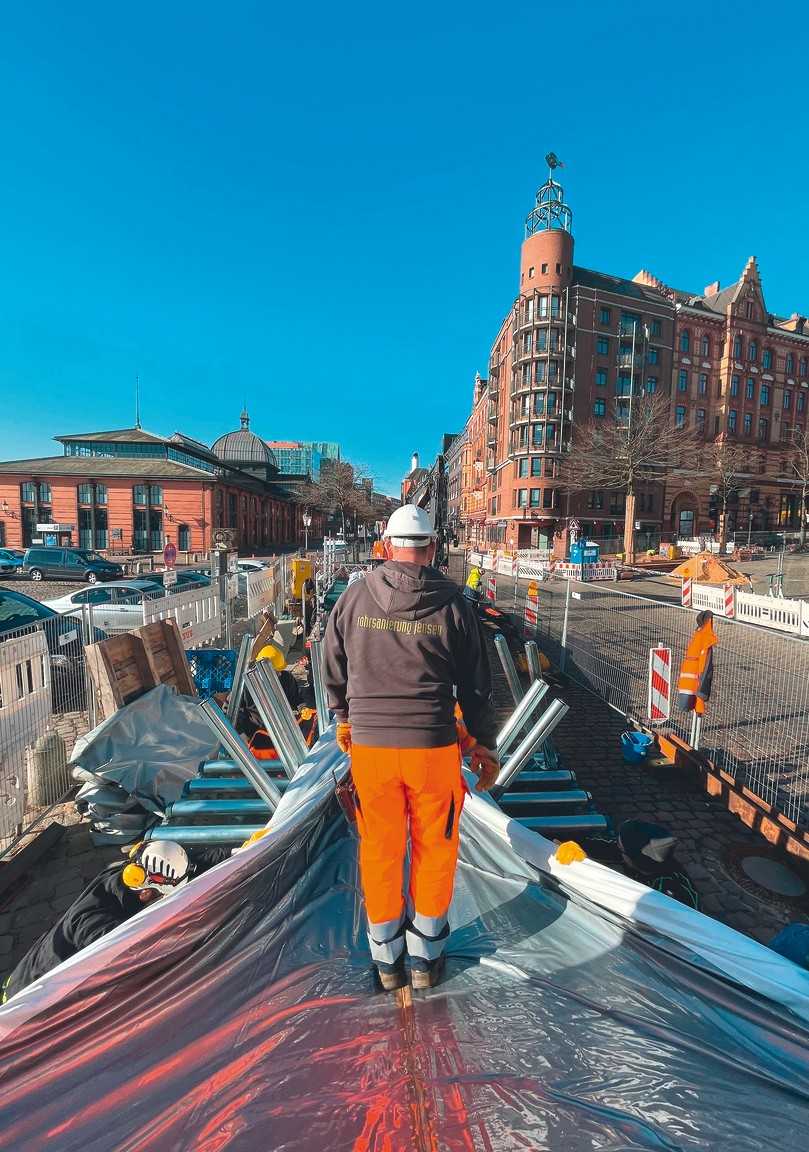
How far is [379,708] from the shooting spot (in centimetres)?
203

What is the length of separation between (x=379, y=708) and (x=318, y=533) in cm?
9216

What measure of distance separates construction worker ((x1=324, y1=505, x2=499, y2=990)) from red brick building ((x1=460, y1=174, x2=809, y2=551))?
40657 mm

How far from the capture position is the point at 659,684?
6.04 meters

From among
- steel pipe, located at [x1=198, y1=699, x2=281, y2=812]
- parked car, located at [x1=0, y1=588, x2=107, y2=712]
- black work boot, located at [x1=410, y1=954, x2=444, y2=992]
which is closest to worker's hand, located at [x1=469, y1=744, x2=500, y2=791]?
black work boot, located at [x1=410, y1=954, x2=444, y2=992]

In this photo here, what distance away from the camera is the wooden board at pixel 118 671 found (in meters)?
5.32

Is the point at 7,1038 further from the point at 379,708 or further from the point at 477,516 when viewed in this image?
the point at 477,516

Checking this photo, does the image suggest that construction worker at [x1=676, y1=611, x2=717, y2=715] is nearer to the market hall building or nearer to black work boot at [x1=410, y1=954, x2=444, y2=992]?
black work boot at [x1=410, y1=954, x2=444, y2=992]

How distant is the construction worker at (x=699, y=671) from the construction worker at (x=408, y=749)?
14.6ft

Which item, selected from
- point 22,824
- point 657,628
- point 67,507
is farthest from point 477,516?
point 22,824

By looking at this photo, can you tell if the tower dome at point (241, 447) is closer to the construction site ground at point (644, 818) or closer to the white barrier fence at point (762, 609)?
the white barrier fence at point (762, 609)

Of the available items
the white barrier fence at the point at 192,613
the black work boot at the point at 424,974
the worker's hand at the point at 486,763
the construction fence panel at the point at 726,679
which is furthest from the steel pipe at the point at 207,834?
the white barrier fence at the point at 192,613

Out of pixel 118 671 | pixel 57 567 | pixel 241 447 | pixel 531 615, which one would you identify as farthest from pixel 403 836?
pixel 241 447

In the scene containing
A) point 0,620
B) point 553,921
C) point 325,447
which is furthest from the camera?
point 325,447

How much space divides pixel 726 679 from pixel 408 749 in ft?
26.5
